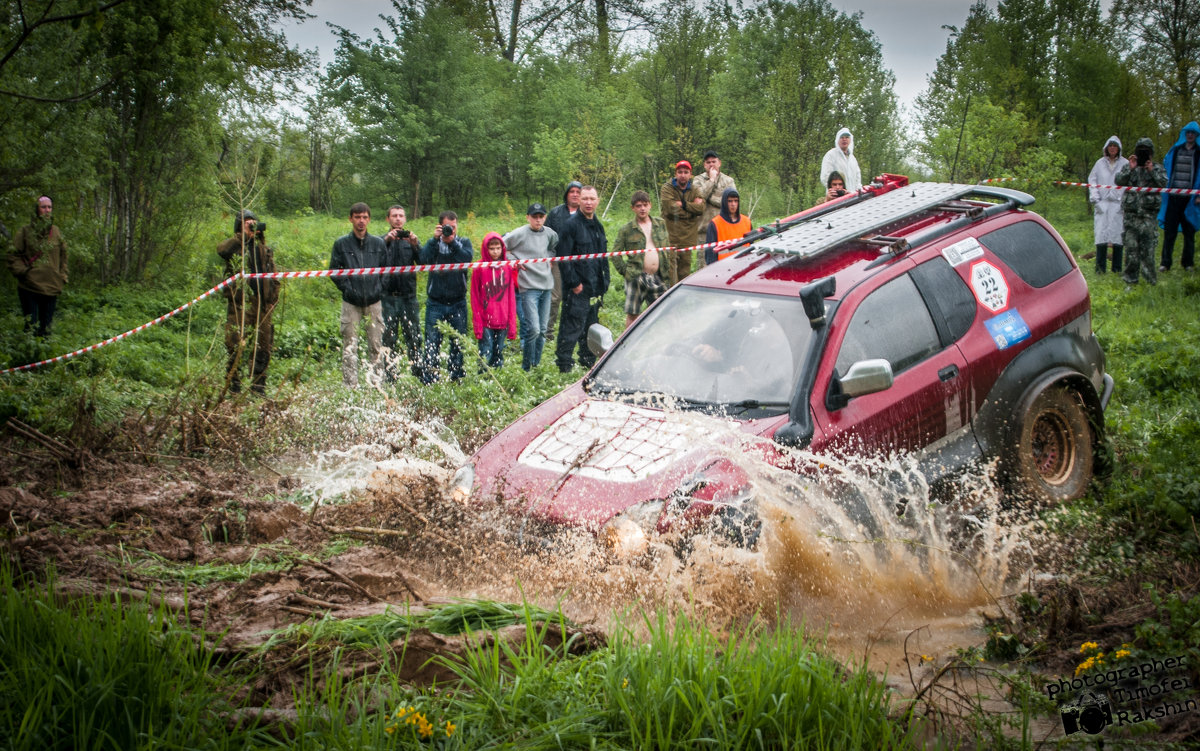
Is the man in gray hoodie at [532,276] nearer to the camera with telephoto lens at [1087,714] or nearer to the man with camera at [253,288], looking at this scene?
the man with camera at [253,288]

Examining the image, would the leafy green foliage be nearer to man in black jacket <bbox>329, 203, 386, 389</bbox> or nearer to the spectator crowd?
the spectator crowd

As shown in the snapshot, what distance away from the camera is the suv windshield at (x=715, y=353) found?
212 inches

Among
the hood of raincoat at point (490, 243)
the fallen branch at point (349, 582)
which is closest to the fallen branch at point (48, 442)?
the fallen branch at point (349, 582)

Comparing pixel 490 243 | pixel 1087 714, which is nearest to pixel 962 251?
pixel 1087 714

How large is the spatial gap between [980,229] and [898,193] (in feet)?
3.57

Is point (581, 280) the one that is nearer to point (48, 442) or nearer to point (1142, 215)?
point (48, 442)

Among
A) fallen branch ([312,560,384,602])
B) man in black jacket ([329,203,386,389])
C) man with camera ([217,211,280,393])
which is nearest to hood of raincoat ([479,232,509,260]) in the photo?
man in black jacket ([329,203,386,389])

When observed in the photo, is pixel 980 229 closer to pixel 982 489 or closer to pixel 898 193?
pixel 898 193

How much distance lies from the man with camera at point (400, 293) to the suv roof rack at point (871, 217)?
5.23 metres

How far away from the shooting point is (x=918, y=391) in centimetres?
549

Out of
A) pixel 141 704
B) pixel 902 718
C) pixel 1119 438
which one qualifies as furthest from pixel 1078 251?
pixel 141 704

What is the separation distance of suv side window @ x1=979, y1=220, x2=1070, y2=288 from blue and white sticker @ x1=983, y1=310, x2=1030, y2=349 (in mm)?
360

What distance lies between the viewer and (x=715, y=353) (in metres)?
5.69

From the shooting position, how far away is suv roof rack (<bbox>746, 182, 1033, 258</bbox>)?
20.2 ft
